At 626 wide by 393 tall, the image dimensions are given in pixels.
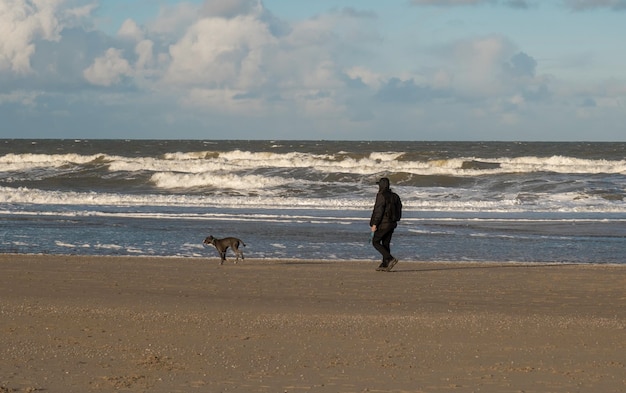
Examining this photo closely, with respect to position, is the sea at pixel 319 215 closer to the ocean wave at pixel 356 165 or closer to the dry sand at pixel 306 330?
the ocean wave at pixel 356 165

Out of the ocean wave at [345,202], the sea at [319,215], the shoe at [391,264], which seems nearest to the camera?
the shoe at [391,264]

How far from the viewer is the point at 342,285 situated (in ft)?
33.9

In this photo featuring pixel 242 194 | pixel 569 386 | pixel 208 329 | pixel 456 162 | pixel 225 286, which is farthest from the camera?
pixel 456 162

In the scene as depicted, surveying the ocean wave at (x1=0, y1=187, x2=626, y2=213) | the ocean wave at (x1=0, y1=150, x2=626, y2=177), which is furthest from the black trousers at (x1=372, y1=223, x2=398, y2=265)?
the ocean wave at (x1=0, y1=150, x2=626, y2=177)

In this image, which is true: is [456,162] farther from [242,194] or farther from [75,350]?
[75,350]

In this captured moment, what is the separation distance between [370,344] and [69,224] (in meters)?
12.9

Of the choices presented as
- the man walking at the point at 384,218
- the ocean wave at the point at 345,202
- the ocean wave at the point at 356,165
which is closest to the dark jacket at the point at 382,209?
the man walking at the point at 384,218

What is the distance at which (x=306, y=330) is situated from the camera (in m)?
7.33

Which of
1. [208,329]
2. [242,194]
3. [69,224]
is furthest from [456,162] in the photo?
[208,329]

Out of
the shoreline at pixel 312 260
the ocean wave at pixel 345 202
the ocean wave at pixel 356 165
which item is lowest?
the shoreline at pixel 312 260

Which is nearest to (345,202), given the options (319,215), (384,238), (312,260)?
(319,215)

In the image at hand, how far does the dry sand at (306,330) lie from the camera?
5.72 meters

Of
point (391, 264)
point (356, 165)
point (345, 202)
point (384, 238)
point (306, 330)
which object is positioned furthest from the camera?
point (356, 165)

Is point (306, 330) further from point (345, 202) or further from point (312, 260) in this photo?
point (345, 202)
